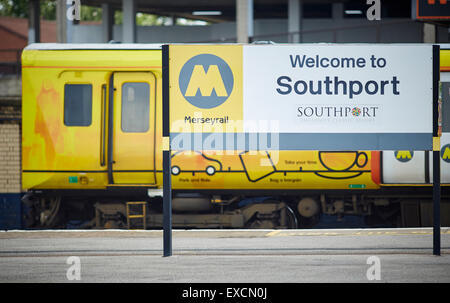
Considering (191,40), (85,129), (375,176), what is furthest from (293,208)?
(191,40)

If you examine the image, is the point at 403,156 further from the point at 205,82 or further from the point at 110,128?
the point at 110,128

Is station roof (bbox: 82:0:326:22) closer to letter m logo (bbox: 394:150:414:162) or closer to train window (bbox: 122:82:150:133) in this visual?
train window (bbox: 122:82:150:133)

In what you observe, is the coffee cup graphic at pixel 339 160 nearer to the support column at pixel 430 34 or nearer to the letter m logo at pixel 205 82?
the letter m logo at pixel 205 82

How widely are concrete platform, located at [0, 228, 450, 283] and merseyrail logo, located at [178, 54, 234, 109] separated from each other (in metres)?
1.97

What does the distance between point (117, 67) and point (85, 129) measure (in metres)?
1.25

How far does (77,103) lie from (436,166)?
6698 millimetres

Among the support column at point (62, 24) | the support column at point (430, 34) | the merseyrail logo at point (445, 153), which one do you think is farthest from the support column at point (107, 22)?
the merseyrail logo at point (445, 153)

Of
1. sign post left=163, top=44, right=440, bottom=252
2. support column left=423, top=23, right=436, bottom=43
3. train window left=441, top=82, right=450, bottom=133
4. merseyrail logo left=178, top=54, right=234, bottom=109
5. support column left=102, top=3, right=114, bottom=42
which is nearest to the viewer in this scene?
sign post left=163, top=44, right=440, bottom=252

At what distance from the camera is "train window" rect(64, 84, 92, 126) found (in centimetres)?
1241

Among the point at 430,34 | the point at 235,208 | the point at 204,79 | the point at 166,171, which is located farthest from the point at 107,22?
the point at 166,171

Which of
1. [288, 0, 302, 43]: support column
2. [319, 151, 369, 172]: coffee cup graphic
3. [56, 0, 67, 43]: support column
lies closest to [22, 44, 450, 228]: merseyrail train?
[319, 151, 369, 172]: coffee cup graphic

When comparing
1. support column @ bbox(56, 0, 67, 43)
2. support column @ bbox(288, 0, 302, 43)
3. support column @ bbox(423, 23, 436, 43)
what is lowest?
support column @ bbox(423, 23, 436, 43)

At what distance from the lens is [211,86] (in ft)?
28.6

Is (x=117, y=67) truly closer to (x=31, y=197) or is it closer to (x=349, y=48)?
(x=31, y=197)
